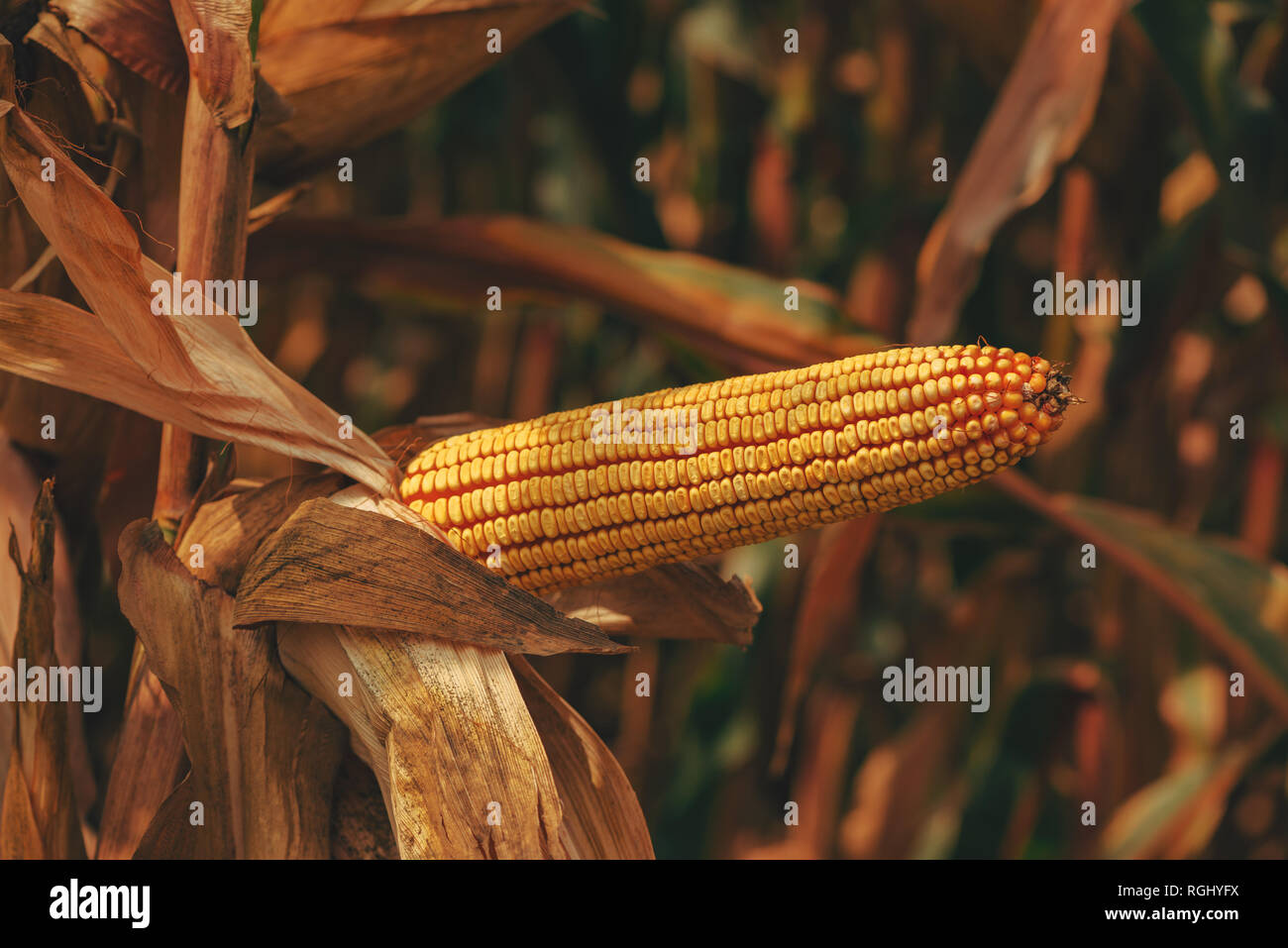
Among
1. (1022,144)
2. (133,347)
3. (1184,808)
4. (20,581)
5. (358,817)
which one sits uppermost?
(1022,144)

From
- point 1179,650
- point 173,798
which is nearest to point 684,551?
point 173,798

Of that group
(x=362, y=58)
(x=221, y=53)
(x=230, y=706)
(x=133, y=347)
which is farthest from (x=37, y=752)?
(x=362, y=58)

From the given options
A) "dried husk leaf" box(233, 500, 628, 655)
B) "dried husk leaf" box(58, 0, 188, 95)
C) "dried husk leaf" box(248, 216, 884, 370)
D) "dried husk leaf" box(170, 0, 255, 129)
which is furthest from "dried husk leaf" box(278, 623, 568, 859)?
"dried husk leaf" box(248, 216, 884, 370)

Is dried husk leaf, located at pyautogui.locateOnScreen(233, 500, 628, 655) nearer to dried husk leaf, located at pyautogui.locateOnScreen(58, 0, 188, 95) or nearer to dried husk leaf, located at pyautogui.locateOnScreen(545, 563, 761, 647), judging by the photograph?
dried husk leaf, located at pyautogui.locateOnScreen(545, 563, 761, 647)

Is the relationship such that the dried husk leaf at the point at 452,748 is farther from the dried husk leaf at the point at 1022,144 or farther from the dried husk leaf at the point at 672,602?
the dried husk leaf at the point at 1022,144

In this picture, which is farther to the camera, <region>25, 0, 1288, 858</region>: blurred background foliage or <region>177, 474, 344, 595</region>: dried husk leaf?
<region>25, 0, 1288, 858</region>: blurred background foliage

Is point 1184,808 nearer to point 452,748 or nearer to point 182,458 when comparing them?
point 452,748
